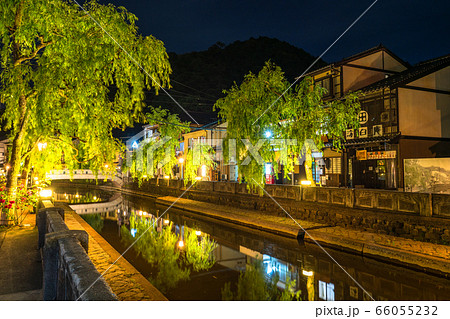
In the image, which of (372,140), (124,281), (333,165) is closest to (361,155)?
Result: (372,140)

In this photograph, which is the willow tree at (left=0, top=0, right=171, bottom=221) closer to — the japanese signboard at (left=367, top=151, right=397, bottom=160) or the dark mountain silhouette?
the japanese signboard at (left=367, top=151, right=397, bottom=160)

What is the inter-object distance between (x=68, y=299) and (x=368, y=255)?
10340mm

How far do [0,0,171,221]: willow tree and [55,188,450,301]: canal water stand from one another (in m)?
4.81

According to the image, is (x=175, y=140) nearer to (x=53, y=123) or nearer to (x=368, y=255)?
(x=53, y=123)

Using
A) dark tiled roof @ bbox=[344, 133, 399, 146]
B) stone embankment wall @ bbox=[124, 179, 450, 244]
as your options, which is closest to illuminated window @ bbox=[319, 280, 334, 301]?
stone embankment wall @ bbox=[124, 179, 450, 244]

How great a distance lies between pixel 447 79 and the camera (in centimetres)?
2272

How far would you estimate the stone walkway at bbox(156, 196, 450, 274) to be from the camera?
958 cm

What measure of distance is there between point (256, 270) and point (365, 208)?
671 cm

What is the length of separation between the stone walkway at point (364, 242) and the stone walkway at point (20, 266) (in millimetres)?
10328

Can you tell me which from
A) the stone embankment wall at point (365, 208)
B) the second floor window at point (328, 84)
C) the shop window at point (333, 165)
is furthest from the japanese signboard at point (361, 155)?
the stone embankment wall at point (365, 208)

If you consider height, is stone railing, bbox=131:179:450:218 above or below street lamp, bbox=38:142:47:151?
below

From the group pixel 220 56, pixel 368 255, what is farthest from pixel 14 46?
pixel 220 56

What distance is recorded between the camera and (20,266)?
6.98 meters

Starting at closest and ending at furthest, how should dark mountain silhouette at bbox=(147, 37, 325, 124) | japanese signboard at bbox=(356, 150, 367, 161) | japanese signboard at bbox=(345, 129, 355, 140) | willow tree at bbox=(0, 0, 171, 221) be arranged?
willow tree at bbox=(0, 0, 171, 221) → japanese signboard at bbox=(356, 150, 367, 161) → japanese signboard at bbox=(345, 129, 355, 140) → dark mountain silhouette at bbox=(147, 37, 325, 124)
